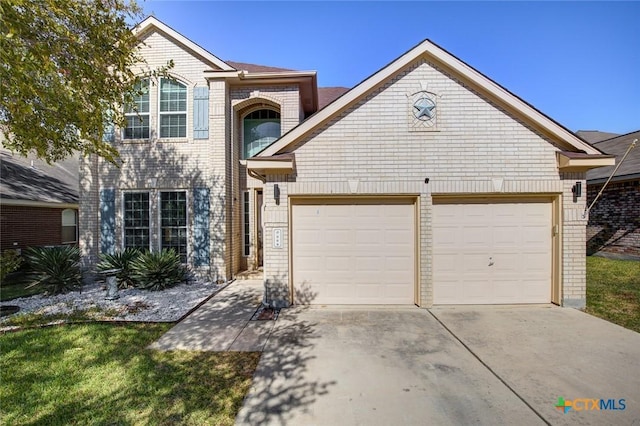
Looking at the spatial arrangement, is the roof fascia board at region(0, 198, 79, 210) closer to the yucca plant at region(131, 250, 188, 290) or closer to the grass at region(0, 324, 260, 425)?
the yucca plant at region(131, 250, 188, 290)

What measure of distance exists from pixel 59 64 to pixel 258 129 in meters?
5.77

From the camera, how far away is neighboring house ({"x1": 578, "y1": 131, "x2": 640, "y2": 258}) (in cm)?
1076

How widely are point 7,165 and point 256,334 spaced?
→ 47.9ft

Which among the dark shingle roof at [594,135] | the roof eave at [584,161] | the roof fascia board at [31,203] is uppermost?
the dark shingle roof at [594,135]

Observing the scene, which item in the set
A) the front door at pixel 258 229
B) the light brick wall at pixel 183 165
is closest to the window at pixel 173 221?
the light brick wall at pixel 183 165

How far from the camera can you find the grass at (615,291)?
5.77 meters

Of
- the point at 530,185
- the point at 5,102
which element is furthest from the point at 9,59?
the point at 530,185

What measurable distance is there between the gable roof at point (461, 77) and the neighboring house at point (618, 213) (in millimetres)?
7580

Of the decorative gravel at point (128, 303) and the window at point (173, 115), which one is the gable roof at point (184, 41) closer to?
Result: the window at point (173, 115)

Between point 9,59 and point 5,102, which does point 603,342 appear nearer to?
point 9,59

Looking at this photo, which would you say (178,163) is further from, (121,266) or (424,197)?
(424,197)

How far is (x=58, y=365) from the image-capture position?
4066 mm

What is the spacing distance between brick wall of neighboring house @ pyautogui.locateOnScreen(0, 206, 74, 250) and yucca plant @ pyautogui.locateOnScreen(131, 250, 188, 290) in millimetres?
6910
